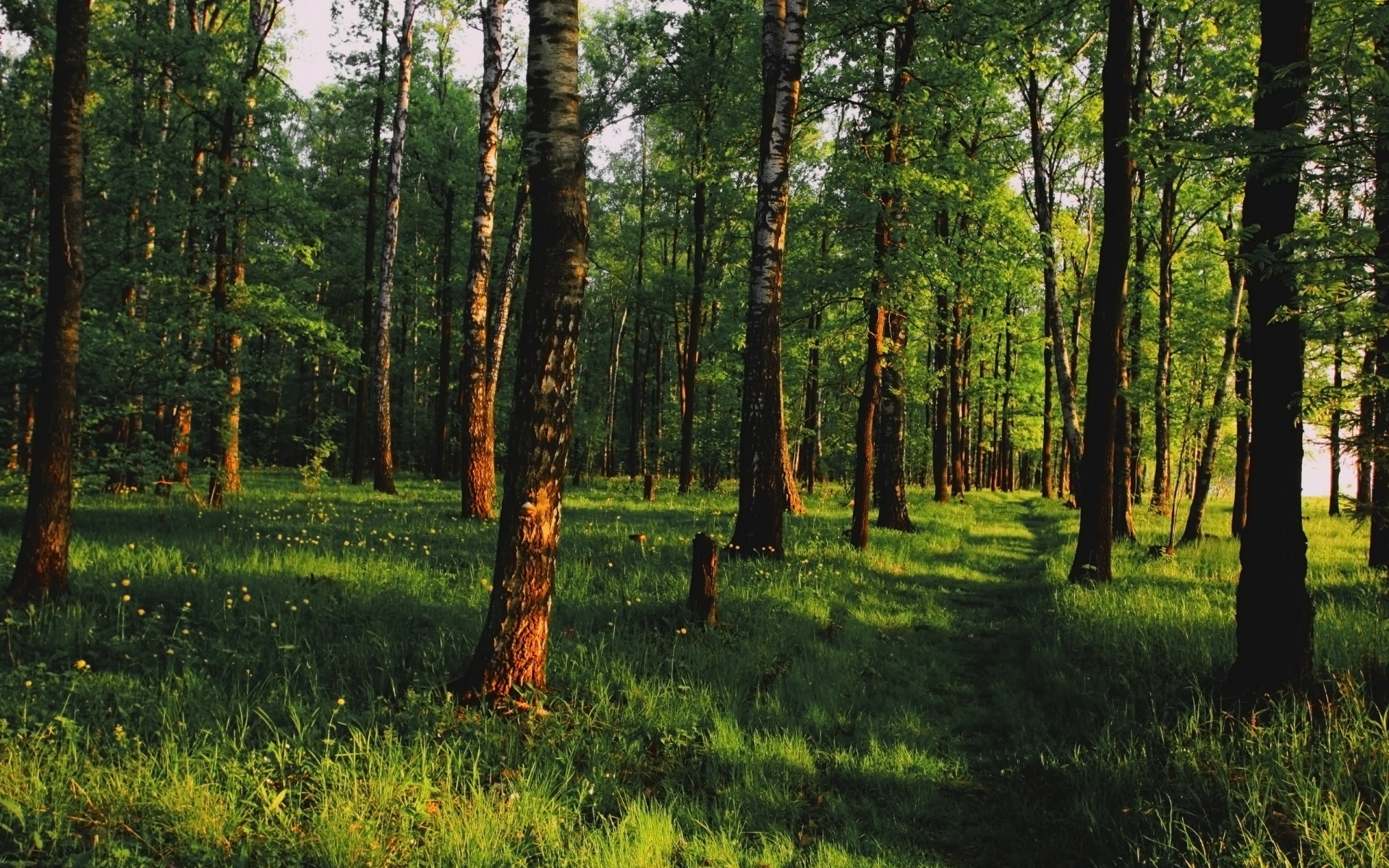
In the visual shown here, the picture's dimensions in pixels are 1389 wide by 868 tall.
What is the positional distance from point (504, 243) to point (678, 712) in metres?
33.1

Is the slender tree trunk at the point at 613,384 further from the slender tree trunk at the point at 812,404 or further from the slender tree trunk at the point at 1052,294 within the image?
the slender tree trunk at the point at 1052,294

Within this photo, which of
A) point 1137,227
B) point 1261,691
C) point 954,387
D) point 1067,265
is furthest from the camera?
point 1067,265

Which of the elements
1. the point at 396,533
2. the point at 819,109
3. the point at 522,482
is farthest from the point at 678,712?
the point at 819,109

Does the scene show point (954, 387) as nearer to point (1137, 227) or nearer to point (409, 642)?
point (1137, 227)

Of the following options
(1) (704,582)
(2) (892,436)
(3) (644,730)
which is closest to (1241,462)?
(2) (892,436)

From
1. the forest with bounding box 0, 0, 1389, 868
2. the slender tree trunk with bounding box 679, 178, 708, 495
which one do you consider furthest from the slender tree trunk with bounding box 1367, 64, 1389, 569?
the slender tree trunk with bounding box 679, 178, 708, 495

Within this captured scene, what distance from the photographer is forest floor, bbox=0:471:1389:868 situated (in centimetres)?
342

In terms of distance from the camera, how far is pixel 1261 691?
4934 millimetres

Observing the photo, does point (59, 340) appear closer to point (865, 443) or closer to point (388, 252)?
point (865, 443)

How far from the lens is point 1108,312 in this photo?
33.7 ft

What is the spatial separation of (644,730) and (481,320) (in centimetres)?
1035

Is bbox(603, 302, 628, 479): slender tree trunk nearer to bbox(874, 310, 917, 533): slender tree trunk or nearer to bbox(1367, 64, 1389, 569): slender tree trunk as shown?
bbox(874, 310, 917, 533): slender tree trunk

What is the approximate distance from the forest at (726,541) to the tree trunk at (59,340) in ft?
0.10

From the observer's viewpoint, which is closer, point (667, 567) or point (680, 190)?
point (667, 567)
